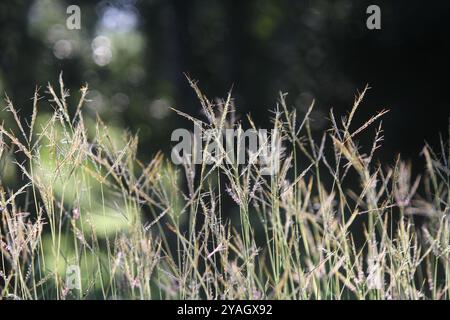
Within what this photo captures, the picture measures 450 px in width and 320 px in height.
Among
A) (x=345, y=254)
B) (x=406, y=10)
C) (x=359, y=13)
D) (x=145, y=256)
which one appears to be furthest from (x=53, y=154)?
(x=359, y=13)

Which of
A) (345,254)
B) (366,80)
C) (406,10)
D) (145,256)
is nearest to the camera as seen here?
(345,254)

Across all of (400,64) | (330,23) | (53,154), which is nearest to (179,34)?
(330,23)

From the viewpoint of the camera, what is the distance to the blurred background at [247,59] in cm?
816

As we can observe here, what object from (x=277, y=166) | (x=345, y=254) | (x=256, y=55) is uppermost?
(x=256, y=55)

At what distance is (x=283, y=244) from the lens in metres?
2.13

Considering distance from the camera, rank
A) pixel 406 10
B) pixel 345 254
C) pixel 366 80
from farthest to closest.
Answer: pixel 366 80, pixel 406 10, pixel 345 254

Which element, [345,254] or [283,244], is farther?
[283,244]

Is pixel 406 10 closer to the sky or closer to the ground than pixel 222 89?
closer to the sky

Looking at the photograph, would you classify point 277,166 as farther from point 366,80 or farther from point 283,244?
point 366,80

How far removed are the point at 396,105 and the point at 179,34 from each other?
270 centimetres

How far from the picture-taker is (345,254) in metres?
1.95

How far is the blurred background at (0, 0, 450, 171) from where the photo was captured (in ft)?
26.8

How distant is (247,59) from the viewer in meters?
8.98

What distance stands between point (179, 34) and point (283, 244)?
6.78 m
